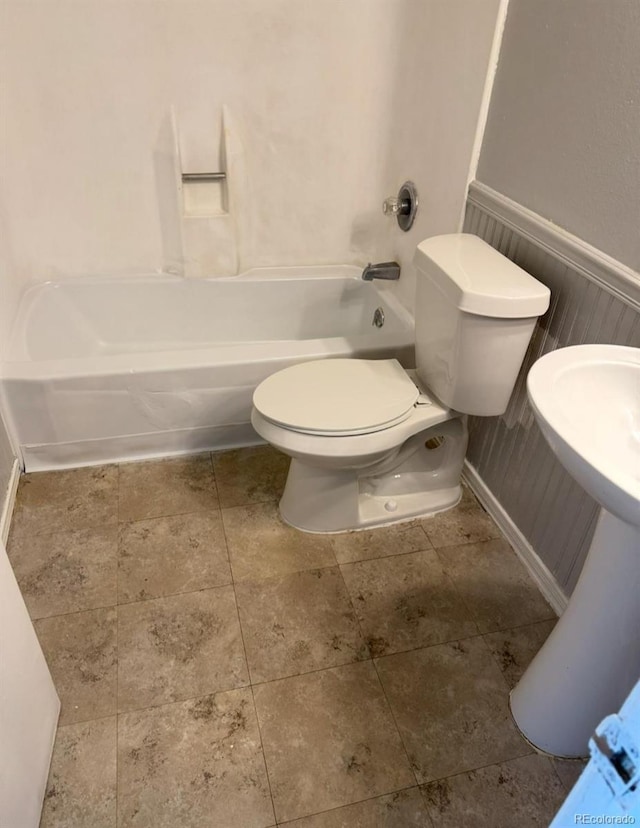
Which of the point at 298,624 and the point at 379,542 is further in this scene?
the point at 379,542

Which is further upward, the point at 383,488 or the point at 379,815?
the point at 383,488

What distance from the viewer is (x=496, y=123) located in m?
1.64

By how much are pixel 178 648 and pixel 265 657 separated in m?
0.21

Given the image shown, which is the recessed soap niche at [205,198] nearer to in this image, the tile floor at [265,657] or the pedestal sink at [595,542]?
the tile floor at [265,657]

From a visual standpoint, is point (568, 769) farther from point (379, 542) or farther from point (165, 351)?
point (165, 351)

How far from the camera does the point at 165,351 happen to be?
85.8 inches

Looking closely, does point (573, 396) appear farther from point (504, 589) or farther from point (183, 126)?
point (183, 126)

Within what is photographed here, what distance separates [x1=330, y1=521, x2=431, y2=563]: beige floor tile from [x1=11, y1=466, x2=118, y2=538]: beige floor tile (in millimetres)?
665

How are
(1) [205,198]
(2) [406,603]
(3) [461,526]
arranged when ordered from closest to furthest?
(2) [406,603], (3) [461,526], (1) [205,198]

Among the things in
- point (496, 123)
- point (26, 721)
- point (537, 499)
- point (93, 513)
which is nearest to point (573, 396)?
point (537, 499)

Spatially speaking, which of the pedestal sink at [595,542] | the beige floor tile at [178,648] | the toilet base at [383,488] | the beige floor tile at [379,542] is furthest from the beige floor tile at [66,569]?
the pedestal sink at [595,542]

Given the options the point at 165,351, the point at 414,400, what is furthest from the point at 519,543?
the point at 165,351

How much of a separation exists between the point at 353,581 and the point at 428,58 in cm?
157

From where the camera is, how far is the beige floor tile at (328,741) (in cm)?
124
